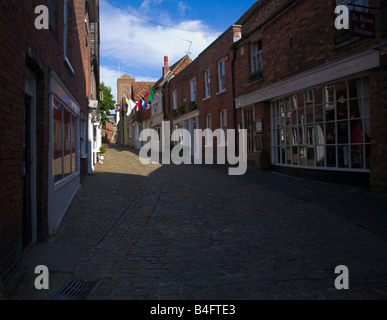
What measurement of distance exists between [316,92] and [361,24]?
307 cm

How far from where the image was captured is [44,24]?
195 inches

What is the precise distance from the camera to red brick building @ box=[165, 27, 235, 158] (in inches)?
643

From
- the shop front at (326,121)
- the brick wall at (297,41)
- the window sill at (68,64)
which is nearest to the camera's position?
the window sill at (68,64)

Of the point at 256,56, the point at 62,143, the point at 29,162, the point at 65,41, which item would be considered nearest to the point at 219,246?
the point at 29,162

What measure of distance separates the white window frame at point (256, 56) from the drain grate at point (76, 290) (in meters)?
11.9

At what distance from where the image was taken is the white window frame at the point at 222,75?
1688 centimetres

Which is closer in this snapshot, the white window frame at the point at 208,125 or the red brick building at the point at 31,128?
the red brick building at the point at 31,128

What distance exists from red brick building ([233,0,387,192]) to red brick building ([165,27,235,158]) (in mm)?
1764

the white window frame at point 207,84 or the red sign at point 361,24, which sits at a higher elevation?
the white window frame at point 207,84

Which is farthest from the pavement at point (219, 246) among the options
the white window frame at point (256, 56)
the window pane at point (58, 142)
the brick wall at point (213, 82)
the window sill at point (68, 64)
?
the brick wall at point (213, 82)

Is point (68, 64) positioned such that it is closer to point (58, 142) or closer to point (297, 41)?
point (58, 142)

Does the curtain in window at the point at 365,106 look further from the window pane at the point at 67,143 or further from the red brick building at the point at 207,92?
the red brick building at the point at 207,92

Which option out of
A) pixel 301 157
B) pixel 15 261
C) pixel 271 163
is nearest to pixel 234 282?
pixel 15 261
